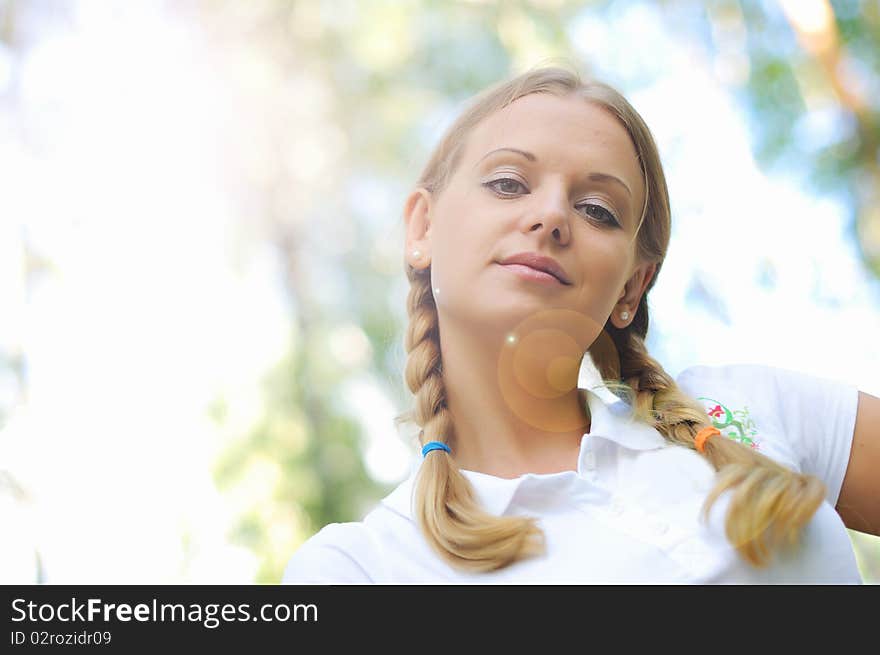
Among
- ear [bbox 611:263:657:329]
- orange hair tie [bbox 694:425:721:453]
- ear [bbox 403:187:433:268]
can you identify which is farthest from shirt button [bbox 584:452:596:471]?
ear [bbox 403:187:433:268]

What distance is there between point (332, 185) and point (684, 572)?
1752 mm

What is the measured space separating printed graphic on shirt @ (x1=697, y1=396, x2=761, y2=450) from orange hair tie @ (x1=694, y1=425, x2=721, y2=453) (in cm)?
3

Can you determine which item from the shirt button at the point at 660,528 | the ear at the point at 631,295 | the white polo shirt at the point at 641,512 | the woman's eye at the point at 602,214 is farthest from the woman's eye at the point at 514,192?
the shirt button at the point at 660,528

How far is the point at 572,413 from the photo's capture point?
3.10ft

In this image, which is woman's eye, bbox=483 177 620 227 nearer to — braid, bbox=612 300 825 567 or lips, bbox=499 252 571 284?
lips, bbox=499 252 571 284

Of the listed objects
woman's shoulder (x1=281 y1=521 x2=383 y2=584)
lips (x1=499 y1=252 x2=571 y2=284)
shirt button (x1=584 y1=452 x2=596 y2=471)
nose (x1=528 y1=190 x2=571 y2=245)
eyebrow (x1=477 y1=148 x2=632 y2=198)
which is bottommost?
woman's shoulder (x1=281 y1=521 x2=383 y2=584)

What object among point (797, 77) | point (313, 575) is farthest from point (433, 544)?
point (797, 77)

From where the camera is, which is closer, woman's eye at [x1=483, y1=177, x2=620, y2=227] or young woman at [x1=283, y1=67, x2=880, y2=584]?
young woman at [x1=283, y1=67, x2=880, y2=584]

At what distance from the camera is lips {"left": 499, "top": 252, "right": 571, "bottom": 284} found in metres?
0.86

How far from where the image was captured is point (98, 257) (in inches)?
68.7

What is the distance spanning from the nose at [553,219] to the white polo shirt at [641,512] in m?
0.21

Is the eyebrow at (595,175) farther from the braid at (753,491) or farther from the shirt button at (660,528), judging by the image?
the shirt button at (660,528)
